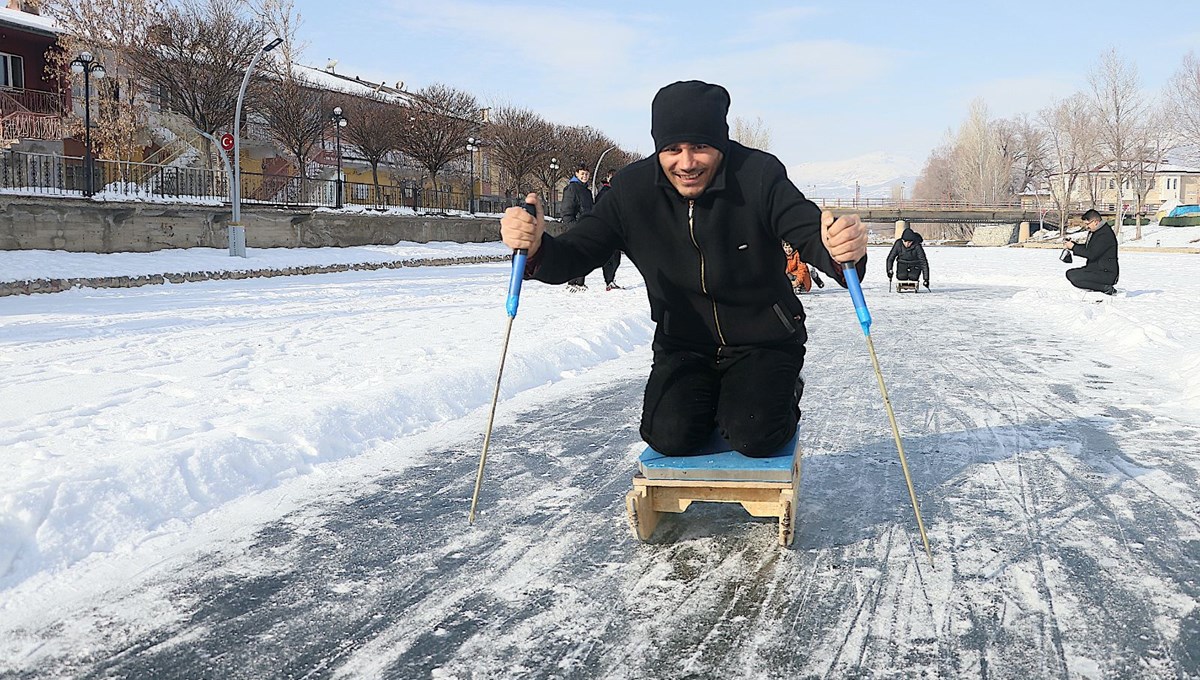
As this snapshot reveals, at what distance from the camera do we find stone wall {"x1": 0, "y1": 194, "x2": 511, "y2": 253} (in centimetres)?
1862

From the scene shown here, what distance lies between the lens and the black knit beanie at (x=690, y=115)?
11.2 ft

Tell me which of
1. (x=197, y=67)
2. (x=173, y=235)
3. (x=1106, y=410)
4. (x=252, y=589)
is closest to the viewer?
(x=252, y=589)

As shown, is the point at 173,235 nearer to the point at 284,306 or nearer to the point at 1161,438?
the point at 284,306

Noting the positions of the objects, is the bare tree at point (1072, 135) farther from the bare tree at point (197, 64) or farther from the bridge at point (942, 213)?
the bare tree at point (197, 64)

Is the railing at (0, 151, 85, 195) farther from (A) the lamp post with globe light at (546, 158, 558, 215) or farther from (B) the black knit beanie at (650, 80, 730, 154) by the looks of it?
(A) the lamp post with globe light at (546, 158, 558, 215)

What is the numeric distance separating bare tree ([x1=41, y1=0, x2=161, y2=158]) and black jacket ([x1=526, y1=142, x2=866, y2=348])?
90.8ft

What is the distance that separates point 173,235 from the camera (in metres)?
22.0

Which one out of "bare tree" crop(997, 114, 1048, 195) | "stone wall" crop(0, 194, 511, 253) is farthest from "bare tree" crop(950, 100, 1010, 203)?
"stone wall" crop(0, 194, 511, 253)

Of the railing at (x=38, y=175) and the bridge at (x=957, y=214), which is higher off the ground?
the bridge at (x=957, y=214)

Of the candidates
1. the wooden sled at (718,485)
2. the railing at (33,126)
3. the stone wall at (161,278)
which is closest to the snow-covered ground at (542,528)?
the wooden sled at (718,485)

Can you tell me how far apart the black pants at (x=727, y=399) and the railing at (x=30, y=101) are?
31526 millimetres

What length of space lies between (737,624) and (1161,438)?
3704mm

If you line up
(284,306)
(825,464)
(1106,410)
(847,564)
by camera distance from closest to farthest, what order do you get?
(847,564), (825,464), (1106,410), (284,306)

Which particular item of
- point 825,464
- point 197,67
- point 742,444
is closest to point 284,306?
point 825,464
